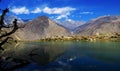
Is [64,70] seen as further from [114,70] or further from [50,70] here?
[114,70]

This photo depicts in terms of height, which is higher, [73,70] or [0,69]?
[0,69]

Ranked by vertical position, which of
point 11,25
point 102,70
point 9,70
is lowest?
point 102,70

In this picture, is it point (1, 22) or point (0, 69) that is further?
point (1, 22)

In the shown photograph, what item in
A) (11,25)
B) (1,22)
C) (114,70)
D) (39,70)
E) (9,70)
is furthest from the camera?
(39,70)

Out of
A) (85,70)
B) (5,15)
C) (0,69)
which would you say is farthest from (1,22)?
(85,70)

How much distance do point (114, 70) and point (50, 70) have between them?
48.3 ft

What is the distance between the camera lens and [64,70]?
56062 millimetres

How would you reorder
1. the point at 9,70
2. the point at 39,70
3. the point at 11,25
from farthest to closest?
the point at 39,70, the point at 11,25, the point at 9,70

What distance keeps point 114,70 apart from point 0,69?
4543cm

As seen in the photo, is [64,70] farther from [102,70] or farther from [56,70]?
[102,70]

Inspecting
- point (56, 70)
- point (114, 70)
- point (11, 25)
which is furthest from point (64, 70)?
point (11, 25)

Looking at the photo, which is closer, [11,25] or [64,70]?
[11,25]

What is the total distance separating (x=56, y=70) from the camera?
5647 centimetres

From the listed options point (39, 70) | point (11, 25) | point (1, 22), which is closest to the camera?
point (1, 22)
